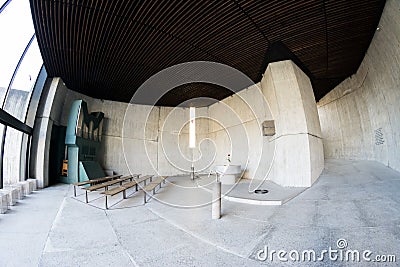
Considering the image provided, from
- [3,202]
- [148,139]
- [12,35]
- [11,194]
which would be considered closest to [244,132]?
[148,139]

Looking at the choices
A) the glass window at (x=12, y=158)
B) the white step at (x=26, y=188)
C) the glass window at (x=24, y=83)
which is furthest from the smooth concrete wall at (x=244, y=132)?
the glass window at (x=12, y=158)

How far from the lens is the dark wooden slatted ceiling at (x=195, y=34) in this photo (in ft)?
15.0

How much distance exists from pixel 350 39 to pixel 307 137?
9.66 ft

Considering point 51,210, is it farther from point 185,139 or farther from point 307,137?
point 185,139

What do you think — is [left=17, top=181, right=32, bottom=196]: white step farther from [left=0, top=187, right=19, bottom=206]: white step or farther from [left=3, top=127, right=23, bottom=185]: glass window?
[left=3, top=127, right=23, bottom=185]: glass window

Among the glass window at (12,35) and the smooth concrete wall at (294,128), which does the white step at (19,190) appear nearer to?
the glass window at (12,35)

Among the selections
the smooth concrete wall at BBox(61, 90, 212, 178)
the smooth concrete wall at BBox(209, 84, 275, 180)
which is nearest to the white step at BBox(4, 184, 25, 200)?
the smooth concrete wall at BBox(61, 90, 212, 178)

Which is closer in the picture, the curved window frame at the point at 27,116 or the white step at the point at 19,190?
the white step at the point at 19,190

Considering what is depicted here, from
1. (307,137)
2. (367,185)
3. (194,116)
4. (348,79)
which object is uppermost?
(348,79)

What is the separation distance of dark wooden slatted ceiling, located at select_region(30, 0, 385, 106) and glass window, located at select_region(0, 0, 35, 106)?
1.61 feet

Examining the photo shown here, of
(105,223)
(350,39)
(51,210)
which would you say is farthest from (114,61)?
(350,39)

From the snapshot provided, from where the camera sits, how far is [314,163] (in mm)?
6695

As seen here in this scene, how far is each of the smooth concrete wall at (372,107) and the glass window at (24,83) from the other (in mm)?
9740

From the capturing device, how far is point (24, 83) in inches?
285
